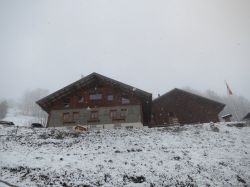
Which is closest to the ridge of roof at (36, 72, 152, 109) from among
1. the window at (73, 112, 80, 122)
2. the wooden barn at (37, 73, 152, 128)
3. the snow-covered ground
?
the wooden barn at (37, 73, 152, 128)

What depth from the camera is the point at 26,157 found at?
52.7 ft

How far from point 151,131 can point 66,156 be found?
320 inches

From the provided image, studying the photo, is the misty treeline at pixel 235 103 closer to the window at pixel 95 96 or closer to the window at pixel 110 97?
the window at pixel 110 97

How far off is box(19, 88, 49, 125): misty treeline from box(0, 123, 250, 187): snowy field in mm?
64581

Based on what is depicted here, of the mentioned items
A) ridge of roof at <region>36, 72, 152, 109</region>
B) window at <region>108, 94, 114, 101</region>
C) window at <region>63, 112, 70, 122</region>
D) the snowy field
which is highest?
A: ridge of roof at <region>36, 72, 152, 109</region>

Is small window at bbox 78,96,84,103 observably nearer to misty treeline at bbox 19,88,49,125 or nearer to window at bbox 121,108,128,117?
window at bbox 121,108,128,117

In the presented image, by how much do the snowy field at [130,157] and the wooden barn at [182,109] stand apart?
1095 centimetres

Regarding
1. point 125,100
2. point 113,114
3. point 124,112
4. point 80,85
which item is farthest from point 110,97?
point 80,85

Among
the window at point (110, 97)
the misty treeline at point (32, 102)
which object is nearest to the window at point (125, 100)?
the window at point (110, 97)

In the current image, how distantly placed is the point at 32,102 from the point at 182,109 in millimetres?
70074

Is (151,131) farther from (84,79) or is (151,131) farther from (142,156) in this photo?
(84,79)

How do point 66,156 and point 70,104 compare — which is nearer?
point 66,156

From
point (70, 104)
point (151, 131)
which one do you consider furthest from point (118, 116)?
point (151, 131)

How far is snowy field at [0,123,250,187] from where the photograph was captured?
528 inches
